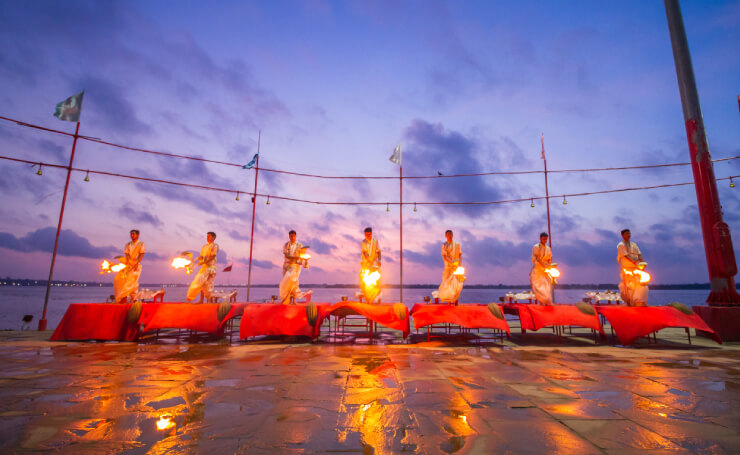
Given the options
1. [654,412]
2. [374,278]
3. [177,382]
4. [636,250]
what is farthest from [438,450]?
[636,250]

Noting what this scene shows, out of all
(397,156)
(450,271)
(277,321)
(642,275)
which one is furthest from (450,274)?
(397,156)

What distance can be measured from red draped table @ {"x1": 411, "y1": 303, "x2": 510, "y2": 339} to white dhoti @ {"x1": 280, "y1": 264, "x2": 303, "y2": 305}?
3.31 m

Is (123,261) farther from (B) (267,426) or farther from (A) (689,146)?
(A) (689,146)

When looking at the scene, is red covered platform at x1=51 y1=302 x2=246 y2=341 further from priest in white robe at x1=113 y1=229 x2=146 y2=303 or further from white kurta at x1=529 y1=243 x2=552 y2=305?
white kurta at x1=529 y1=243 x2=552 y2=305

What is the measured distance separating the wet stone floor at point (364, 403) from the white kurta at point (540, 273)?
9.74ft

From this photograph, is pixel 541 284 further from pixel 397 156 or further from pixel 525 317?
pixel 397 156

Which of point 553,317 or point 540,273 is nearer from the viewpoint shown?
point 553,317

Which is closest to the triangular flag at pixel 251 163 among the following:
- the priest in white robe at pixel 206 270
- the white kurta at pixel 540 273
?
the priest in white robe at pixel 206 270

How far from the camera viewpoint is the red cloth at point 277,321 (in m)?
7.61

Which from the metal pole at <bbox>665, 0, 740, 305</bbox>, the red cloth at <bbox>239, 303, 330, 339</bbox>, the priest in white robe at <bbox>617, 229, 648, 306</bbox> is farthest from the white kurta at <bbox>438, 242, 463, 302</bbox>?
the metal pole at <bbox>665, 0, 740, 305</bbox>

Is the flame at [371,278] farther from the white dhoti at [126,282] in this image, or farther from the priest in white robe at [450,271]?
the white dhoti at [126,282]

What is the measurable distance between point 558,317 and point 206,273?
878 centimetres

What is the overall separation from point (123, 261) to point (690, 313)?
1346cm

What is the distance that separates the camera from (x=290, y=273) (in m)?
9.20
